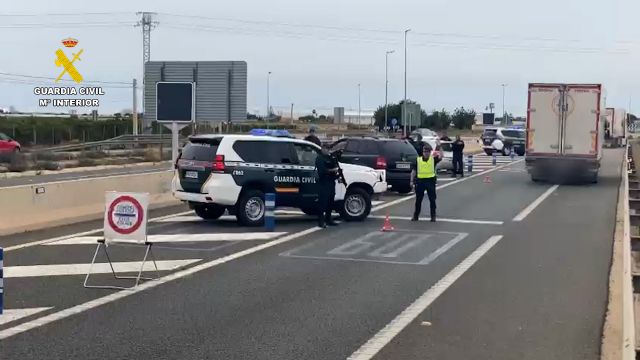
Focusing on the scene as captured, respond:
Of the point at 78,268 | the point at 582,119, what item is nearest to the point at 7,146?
the point at 582,119

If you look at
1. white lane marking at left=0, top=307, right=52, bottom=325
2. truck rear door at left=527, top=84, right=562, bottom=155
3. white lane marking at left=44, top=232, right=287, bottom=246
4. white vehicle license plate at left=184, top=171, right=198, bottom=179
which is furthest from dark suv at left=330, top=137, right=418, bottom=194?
white lane marking at left=0, top=307, right=52, bottom=325

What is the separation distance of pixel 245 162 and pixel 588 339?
9.41 m

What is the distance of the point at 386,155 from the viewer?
82.6 ft

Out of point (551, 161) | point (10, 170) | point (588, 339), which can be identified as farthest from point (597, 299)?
point (10, 170)

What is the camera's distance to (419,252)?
1351 centimetres

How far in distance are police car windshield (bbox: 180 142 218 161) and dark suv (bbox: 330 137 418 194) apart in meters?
8.65

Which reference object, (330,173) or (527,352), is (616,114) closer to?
(330,173)

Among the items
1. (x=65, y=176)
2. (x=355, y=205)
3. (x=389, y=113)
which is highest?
(x=389, y=113)

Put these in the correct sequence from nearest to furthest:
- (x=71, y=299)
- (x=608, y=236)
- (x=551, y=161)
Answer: (x=71, y=299) < (x=608, y=236) < (x=551, y=161)

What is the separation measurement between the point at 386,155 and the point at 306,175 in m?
8.46

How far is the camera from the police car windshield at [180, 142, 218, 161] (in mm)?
16188

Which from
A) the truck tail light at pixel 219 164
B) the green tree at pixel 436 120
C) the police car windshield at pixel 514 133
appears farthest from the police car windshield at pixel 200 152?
the green tree at pixel 436 120

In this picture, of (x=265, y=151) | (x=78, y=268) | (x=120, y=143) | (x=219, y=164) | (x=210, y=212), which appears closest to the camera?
(x=78, y=268)

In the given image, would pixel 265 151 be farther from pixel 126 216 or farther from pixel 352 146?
pixel 352 146
